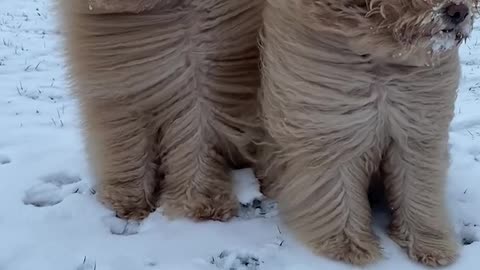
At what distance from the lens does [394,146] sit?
277 cm

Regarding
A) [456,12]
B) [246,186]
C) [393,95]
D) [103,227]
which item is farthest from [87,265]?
[456,12]

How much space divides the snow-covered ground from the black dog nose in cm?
101

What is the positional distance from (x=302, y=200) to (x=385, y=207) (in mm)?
433

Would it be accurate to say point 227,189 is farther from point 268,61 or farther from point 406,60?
point 406,60

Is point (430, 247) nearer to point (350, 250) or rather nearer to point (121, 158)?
point (350, 250)

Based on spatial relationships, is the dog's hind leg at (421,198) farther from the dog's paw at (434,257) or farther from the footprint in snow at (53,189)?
the footprint in snow at (53,189)

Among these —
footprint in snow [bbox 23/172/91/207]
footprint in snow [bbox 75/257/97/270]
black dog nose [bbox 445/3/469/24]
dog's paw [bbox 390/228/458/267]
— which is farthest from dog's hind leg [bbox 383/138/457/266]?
footprint in snow [bbox 23/172/91/207]

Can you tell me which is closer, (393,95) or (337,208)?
(393,95)

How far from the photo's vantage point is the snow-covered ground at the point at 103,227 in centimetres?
281

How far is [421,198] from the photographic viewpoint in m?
2.84

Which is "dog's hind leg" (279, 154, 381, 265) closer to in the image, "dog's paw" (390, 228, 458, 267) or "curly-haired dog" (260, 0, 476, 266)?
"curly-haired dog" (260, 0, 476, 266)

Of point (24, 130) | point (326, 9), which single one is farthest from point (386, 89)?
point (24, 130)

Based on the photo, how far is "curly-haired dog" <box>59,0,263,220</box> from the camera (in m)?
2.89

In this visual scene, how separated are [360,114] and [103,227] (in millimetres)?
1156
